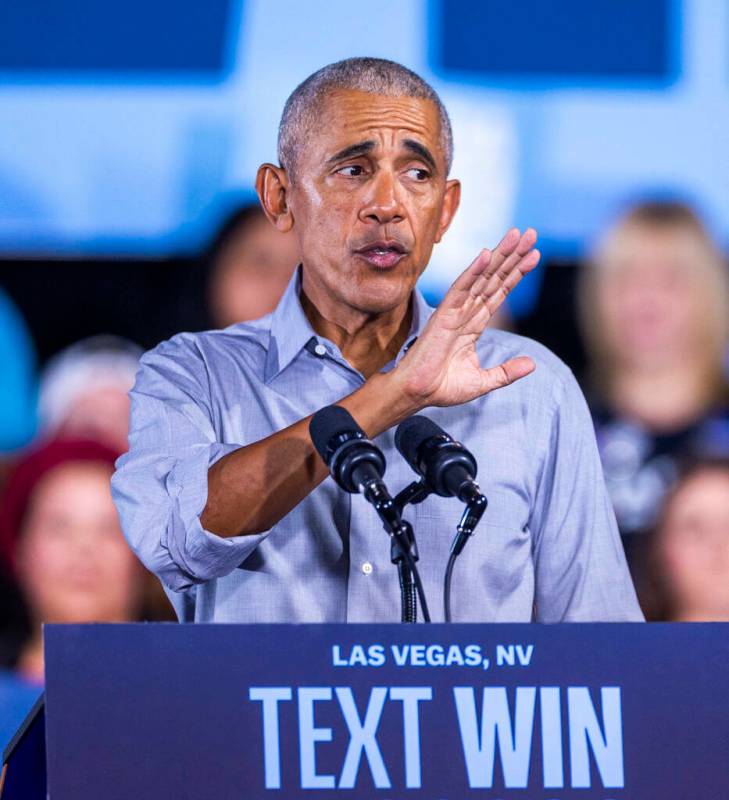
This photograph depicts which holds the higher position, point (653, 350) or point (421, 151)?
point (653, 350)

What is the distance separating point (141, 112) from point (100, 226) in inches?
14.3

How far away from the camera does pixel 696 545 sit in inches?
134

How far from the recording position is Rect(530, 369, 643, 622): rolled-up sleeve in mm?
1849

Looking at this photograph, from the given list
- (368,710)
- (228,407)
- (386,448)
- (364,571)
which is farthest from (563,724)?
(228,407)

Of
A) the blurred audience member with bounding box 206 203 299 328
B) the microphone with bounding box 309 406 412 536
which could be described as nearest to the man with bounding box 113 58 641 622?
the microphone with bounding box 309 406 412 536

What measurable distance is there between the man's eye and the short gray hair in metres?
0.10

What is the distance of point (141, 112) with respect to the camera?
352cm

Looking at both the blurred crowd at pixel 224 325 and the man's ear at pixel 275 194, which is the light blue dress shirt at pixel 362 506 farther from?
the blurred crowd at pixel 224 325

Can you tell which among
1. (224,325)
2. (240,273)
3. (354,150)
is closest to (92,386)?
(224,325)

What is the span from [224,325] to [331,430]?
84.5 inches

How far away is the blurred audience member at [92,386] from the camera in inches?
135

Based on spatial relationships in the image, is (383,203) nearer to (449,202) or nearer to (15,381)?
(449,202)

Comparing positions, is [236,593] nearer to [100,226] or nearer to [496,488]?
[496,488]

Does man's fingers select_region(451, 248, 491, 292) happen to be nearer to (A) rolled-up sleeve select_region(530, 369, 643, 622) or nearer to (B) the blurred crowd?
(A) rolled-up sleeve select_region(530, 369, 643, 622)
